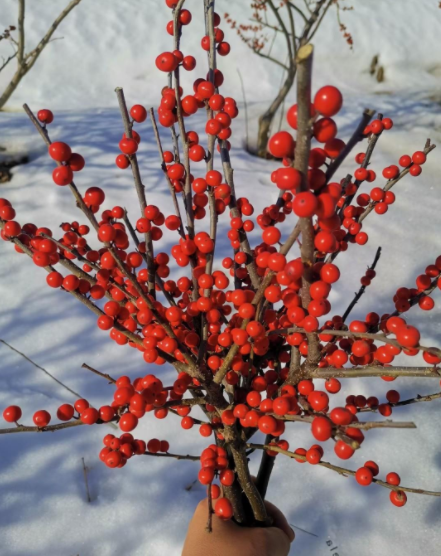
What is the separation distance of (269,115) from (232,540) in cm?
207

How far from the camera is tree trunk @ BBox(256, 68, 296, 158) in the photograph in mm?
2141

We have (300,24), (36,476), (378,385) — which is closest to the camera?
(36,476)

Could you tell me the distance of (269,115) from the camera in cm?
221

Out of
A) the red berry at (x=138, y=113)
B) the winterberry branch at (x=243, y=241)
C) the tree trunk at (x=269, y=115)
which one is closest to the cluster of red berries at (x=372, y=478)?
the winterberry branch at (x=243, y=241)

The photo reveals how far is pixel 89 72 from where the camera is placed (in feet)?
11.0

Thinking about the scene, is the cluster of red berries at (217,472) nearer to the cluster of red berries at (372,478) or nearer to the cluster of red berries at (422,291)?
the cluster of red berries at (372,478)

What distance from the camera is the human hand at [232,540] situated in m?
0.57

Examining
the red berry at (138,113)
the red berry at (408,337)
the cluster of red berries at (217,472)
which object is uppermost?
the red berry at (138,113)

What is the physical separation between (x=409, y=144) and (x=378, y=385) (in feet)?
6.00

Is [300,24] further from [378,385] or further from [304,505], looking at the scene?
[304,505]

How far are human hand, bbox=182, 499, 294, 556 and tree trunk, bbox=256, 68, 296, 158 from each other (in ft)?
6.63

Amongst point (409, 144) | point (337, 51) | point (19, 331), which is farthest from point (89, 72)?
point (19, 331)

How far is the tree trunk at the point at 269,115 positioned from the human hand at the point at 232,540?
6.63 feet

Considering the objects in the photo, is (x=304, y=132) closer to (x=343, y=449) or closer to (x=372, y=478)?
(x=343, y=449)
